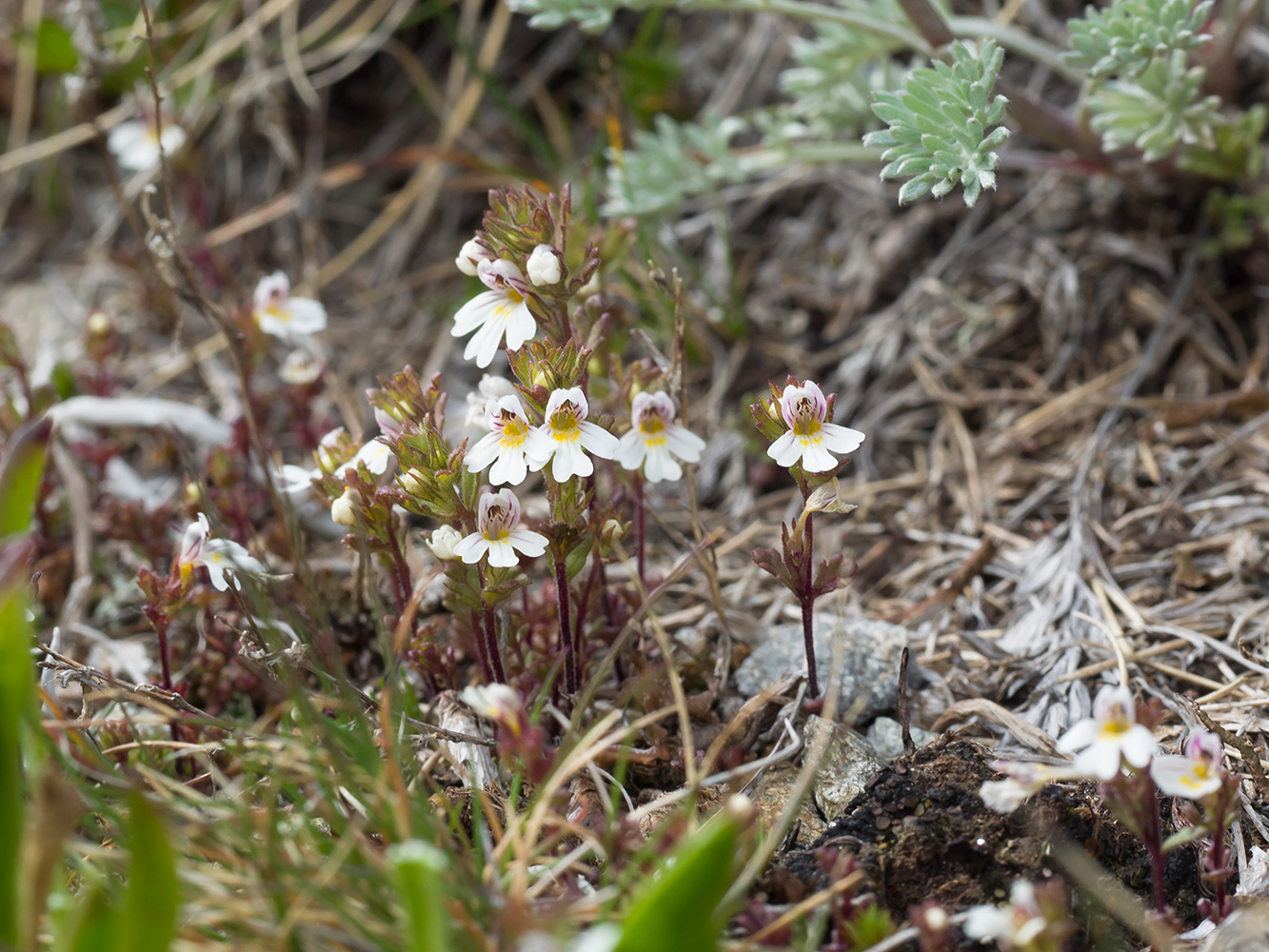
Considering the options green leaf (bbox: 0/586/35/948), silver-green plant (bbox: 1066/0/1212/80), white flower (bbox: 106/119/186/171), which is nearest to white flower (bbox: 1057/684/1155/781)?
green leaf (bbox: 0/586/35/948)

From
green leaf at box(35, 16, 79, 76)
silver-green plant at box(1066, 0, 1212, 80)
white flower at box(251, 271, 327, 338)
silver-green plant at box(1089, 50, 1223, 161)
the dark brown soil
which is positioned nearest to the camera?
the dark brown soil

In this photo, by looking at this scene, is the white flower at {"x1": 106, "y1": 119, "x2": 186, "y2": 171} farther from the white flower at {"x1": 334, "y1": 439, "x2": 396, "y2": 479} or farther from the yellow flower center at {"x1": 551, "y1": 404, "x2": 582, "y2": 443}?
the yellow flower center at {"x1": 551, "y1": 404, "x2": 582, "y2": 443}

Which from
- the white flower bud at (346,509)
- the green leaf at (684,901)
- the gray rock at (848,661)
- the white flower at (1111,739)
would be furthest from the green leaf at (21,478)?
the white flower at (1111,739)

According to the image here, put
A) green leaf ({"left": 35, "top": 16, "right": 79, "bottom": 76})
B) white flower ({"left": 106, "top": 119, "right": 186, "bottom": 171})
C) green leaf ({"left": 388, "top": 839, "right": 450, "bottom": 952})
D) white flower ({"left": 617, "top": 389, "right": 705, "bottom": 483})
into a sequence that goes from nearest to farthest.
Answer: green leaf ({"left": 388, "top": 839, "right": 450, "bottom": 952})
white flower ({"left": 617, "top": 389, "right": 705, "bottom": 483})
white flower ({"left": 106, "top": 119, "right": 186, "bottom": 171})
green leaf ({"left": 35, "top": 16, "right": 79, "bottom": 76})

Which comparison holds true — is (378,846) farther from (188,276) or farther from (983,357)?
(983,357)

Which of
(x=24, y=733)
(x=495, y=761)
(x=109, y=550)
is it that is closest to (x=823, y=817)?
(x=495, y=761)

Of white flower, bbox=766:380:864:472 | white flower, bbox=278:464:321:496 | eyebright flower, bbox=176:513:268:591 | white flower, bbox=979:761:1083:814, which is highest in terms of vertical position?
white flower, bbox=278:464:321:496

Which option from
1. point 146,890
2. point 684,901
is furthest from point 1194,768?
point 146,890
